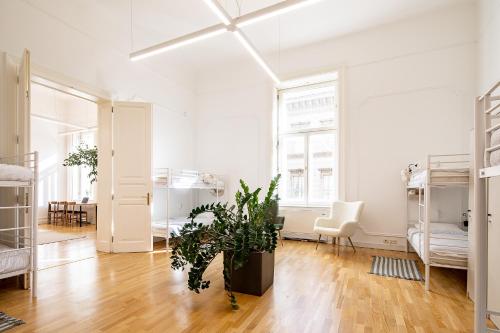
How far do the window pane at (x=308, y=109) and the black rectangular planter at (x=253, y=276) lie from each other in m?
3.67

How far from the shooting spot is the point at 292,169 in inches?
242

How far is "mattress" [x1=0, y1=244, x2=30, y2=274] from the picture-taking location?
2.56m

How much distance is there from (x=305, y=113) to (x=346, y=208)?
89.5 inches

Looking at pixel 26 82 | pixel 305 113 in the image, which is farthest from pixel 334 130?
pixel 26 82

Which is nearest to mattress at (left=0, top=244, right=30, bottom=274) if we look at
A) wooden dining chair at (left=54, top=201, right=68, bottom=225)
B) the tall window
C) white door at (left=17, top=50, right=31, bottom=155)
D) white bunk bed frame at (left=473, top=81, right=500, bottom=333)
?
white door at (left=17, top=50, right=31, bottom=155)

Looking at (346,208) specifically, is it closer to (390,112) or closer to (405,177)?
(405,177)

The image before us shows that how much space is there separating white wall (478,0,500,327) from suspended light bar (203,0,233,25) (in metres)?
2.99

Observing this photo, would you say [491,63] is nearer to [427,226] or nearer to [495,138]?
[427,226]

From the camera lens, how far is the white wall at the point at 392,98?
4508 mm

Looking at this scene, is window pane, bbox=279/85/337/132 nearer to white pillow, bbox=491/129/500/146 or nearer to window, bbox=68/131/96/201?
white pillow, bbox=491/129/500/146

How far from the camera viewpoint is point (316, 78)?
5.78 meters

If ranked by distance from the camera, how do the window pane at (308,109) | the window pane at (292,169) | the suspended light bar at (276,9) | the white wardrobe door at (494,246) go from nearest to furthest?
the white wardrobe door at (494,246)
the suspended light bar at (276,9)
the window pane at (308,109)
the window pane at (292,169)

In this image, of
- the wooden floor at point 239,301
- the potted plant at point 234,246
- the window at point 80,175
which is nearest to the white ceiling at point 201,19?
the potted plant at point 234,246

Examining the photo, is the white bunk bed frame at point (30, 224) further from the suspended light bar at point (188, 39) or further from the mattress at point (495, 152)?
the mattress at point (495, 152)
